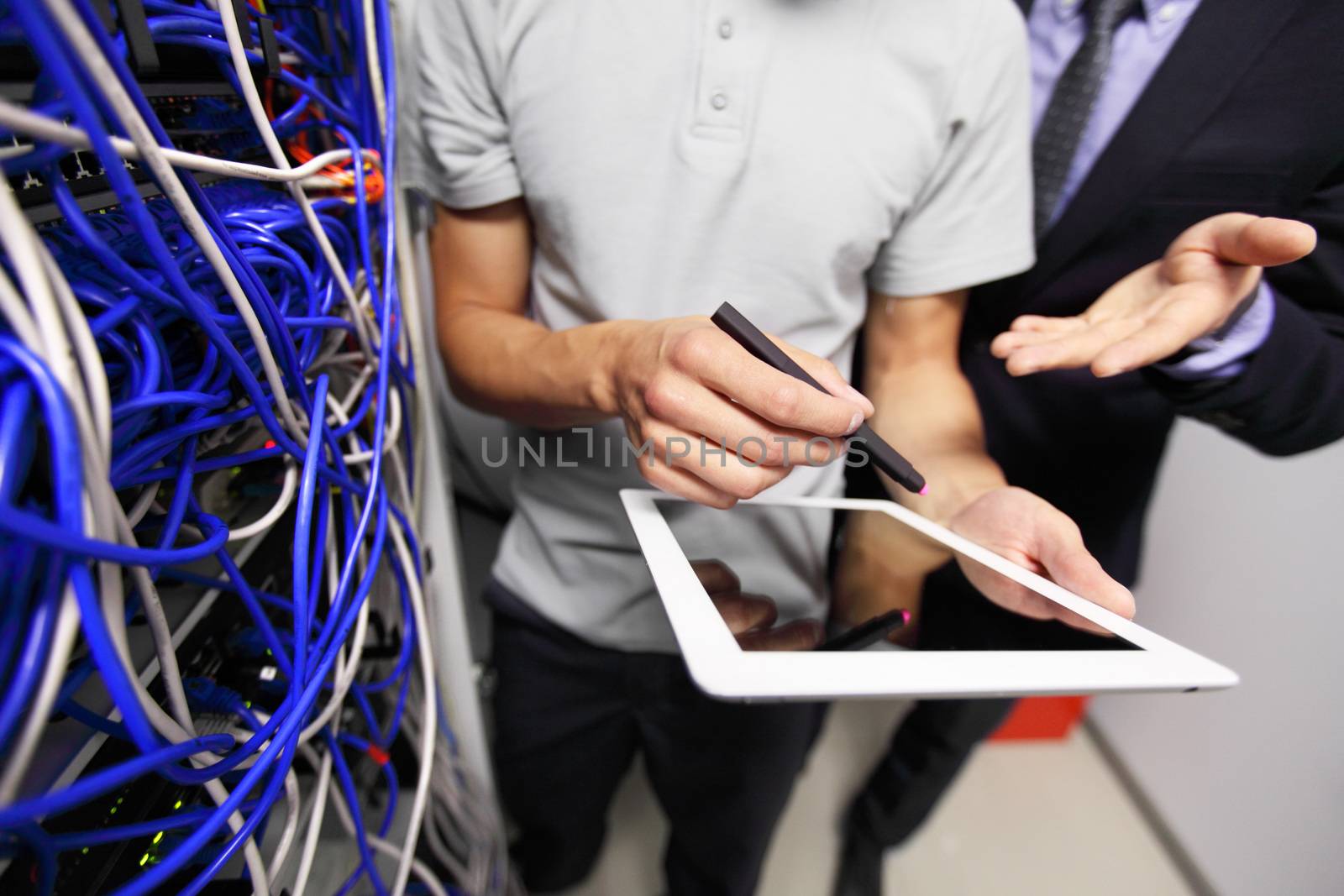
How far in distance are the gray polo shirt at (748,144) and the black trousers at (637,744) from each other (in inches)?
10.8

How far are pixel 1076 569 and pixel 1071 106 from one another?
0.45m

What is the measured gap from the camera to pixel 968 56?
0.46m

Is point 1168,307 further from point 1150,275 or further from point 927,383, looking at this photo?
point 927,383

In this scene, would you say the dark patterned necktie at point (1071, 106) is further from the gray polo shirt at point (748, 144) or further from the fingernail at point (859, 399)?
the fingernail at point (859, 399)

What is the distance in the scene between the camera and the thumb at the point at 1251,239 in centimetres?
37

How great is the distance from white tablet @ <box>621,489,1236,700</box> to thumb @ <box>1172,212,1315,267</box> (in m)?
0.27

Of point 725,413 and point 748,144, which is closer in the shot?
point 725,413

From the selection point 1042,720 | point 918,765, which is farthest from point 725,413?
point 1042,720

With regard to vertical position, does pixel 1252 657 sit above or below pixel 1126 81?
below

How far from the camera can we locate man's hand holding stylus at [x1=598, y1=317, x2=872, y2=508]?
0.32 metres

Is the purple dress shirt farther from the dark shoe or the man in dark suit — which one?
the dark shoe

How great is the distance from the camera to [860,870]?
973mm

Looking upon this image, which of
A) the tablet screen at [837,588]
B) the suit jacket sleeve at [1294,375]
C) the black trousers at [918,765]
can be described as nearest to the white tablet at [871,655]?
the tablet screen at [837,588]

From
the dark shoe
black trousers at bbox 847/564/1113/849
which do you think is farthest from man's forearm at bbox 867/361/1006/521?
the dark shoe
